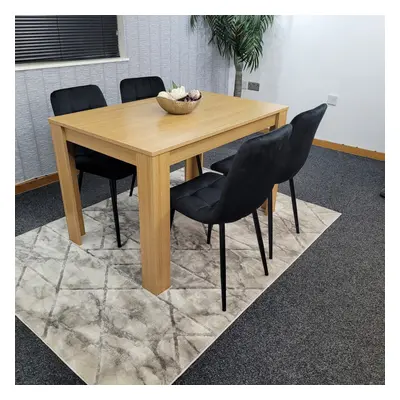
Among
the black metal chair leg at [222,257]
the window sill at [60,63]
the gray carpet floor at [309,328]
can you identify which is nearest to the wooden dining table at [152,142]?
the black metal chair leg at [222,257]

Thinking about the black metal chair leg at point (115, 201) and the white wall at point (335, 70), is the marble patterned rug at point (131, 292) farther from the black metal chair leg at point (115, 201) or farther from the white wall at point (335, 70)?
the white wall at point (335, 70)

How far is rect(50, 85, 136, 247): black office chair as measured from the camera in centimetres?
227

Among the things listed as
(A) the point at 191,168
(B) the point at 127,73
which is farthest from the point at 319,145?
(B) the point at 127,73

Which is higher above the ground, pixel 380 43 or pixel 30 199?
pixel 380 43

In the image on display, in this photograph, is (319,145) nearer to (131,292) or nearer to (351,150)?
(351,150)

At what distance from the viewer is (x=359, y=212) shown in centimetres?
286

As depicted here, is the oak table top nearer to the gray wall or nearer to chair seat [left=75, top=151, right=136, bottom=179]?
chair seat [left=75, top=151, right=136, bottom=179]

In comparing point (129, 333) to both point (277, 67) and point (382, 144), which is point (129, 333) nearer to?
point (382, 144)

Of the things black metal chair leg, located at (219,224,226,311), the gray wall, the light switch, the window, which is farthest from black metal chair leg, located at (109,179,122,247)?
the light switch

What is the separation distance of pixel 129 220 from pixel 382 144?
2.76 metres

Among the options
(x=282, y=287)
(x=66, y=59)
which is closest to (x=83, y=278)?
(x=282, y=287)

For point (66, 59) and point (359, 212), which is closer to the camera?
point (359, 212)

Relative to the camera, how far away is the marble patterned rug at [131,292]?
1.62 meters

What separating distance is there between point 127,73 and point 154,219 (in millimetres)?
2204
